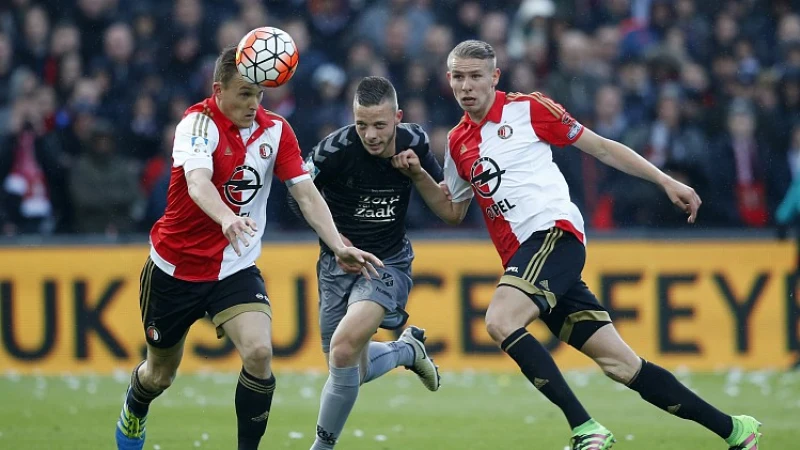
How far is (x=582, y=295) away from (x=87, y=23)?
10209mm

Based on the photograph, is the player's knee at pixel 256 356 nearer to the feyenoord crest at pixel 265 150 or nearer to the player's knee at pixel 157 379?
the player's knee at pixel 157 379

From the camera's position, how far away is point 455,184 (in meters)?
8.23

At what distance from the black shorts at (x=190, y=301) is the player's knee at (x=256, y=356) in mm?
268

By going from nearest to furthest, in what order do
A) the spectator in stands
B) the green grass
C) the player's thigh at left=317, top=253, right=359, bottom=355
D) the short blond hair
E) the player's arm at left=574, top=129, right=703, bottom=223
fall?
the player's arm at left=574, top=129, right=703, bottom=223
the short blond hair
the player's thigh at left=317, top=253, right=359, bottom=355
the green grass
the spectator in stands

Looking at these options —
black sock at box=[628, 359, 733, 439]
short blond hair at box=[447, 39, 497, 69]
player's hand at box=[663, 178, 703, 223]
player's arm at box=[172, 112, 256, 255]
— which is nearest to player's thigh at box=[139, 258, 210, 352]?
player's arm at box=[172, 112, 256, 255]

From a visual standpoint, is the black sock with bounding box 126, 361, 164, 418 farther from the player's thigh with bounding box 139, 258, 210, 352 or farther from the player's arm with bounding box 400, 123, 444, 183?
the player's arm with bounding box 400, 123, 444, 183

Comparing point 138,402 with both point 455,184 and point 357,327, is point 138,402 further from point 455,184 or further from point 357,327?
point 455,184

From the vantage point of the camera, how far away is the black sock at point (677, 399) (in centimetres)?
748

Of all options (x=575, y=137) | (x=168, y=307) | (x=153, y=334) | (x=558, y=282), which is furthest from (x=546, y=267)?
(x=153, y=334)

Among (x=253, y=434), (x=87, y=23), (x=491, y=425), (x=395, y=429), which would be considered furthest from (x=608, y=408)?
(x=87, y=23)

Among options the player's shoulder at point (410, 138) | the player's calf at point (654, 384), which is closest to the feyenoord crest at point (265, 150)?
the player's shoulder at point (410, 138)

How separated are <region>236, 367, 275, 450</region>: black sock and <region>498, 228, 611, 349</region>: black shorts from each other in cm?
154

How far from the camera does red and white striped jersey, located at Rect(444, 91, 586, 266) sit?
25.3ft

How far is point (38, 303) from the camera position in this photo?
13.4 m
